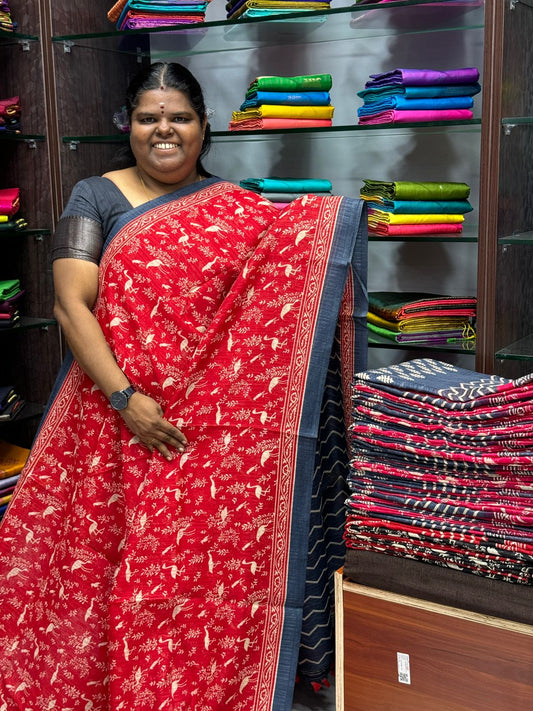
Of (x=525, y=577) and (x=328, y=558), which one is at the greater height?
(x=525, y=577)

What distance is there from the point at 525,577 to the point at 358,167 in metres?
1.59

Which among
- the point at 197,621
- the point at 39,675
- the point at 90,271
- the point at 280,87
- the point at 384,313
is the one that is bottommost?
the point at 39,675

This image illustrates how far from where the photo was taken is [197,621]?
1.97 meters

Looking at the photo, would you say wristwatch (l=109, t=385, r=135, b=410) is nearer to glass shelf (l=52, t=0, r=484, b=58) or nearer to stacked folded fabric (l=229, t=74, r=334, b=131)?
stacked folded fabric (l=229, t=74, r=334, b=131)

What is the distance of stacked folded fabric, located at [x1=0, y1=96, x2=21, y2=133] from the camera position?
2625mm

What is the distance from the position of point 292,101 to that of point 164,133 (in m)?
0.50

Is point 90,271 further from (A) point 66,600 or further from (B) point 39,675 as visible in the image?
(B) point 39,675

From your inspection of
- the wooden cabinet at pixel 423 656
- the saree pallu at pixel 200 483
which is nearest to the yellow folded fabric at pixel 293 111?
the saree pallu at pixel 200 483

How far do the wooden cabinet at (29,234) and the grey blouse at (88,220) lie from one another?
621mm

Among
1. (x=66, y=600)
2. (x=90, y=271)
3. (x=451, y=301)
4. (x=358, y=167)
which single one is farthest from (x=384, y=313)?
(x=66, y=600)

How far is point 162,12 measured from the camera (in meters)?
2.58

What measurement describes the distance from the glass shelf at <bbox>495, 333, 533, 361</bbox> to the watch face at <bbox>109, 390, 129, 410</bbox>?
98 centimetres

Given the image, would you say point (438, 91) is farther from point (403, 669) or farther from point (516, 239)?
point (403, 669)

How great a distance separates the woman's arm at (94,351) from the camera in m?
1.99
